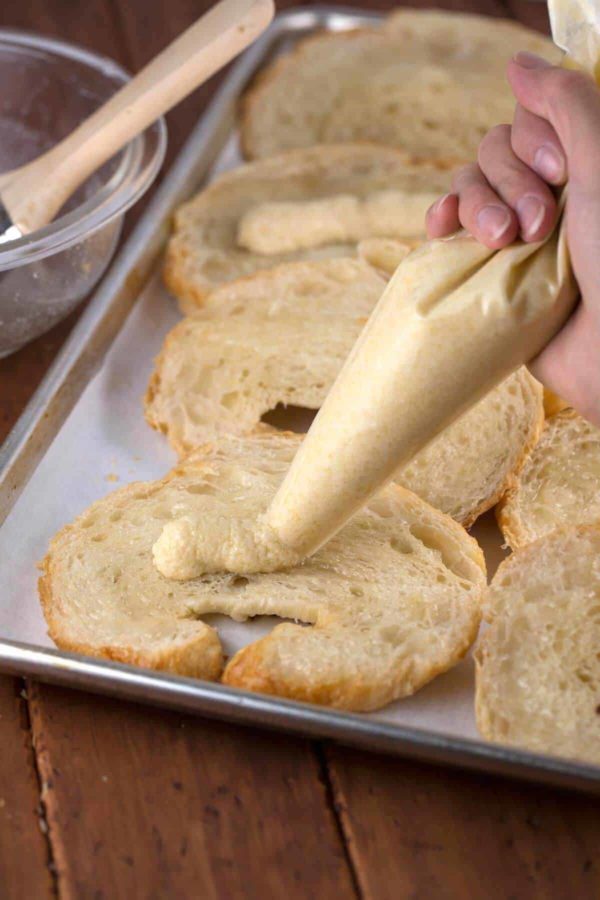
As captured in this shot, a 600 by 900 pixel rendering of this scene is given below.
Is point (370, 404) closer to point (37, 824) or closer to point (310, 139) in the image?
point (37, 824)

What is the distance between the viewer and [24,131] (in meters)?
2.81

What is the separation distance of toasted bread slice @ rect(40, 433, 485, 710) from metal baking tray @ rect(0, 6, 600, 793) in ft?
0.19

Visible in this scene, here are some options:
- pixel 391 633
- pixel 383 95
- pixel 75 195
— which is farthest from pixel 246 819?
pixel 383 95

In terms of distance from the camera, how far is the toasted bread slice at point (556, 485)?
6.40 feet

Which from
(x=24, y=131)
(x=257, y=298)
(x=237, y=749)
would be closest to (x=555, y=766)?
(x=237, y=749)

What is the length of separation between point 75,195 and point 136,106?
43 centimetres

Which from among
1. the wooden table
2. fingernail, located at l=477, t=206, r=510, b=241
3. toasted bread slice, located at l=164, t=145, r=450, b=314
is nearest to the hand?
fingernail, located at l=477, t=206, r=510, b=241

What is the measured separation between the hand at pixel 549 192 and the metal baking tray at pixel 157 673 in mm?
516

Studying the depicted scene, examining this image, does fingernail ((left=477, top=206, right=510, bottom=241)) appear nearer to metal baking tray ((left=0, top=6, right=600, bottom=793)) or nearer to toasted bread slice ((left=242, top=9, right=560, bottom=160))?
metal baking tray ((left=0, top=6, right=600, bottom=793))

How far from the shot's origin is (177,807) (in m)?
1.65

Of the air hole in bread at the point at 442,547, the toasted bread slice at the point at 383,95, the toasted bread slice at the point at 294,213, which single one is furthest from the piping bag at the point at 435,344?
the toasted bread slice at the point at 383,95

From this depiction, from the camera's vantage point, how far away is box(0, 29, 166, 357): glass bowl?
7.47 ft

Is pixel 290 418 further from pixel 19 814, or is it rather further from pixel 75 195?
pixel 19 814

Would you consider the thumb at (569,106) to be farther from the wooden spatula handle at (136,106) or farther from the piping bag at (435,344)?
the wooden spatula handle at (136,106)
